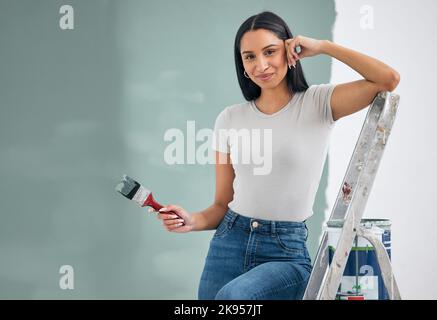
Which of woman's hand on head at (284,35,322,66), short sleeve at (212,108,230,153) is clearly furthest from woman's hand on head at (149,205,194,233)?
woman's hand on head at (284,35,322,66)

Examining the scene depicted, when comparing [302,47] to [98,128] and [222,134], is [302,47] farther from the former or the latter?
[98,128]

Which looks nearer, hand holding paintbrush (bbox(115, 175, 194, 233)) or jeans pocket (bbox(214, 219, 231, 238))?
hand holding paintbrush (bbox(115, 175, 194, 233))

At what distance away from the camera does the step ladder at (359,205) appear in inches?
48.8

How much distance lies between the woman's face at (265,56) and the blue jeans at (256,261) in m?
0.35

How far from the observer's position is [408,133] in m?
2.92

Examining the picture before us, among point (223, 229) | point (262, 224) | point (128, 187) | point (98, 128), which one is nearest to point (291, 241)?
point (262, 224)

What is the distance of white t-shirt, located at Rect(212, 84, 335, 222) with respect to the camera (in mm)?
1497

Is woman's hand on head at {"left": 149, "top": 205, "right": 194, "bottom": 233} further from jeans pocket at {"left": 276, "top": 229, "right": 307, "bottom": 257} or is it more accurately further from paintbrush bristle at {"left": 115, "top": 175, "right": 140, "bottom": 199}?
jeans pocket at {"left": 276, "top": 229, "right": 307, "bottom": 257}

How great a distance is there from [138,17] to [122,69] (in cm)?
25

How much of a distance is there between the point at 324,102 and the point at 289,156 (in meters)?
0.15

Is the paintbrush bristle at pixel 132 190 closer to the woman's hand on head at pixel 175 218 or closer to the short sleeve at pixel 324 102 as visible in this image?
the woman's hand on head at pixel 175 218

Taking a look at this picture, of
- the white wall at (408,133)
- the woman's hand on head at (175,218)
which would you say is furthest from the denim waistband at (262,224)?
the white wall at (408,133)

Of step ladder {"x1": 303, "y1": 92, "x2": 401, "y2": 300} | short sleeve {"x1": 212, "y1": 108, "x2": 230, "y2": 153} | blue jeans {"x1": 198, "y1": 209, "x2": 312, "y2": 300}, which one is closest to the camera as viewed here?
step ladder {"x1": 303, "y1": 92, "x2": 401, "y2": 300}

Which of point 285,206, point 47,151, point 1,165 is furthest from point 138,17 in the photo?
point 285,206
